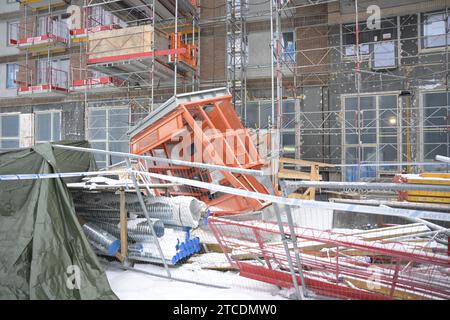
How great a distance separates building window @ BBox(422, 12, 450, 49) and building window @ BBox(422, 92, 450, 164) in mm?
1833

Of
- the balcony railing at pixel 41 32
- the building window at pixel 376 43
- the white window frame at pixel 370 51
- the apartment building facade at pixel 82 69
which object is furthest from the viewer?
the balcony railing at pixel 41 32

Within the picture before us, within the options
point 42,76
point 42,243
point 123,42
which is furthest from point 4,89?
point 42,243

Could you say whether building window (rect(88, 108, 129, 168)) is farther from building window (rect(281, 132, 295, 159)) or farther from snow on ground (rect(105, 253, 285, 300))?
snow on ground (rect(105, 253, 285, 300))

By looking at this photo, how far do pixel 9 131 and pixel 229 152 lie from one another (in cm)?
1666

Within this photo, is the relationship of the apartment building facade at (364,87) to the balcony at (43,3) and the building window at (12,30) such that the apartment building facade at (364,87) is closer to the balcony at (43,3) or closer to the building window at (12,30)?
the balcony at (43,3)

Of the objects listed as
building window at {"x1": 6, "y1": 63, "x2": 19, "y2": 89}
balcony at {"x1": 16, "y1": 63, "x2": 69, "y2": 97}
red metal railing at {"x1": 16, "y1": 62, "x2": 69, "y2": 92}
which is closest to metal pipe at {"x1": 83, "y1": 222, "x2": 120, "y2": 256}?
balcony at {"x1": 16, "y1": 63, "x2": 69, "y2": 97}

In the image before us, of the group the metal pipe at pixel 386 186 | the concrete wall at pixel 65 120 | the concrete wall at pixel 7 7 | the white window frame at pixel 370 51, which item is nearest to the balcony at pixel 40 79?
the concrete wall at pixel 65 120

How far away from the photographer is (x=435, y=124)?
1198 cm

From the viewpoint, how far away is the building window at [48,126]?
59.3ft

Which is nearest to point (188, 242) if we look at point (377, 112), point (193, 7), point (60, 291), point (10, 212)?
point (60, 291)

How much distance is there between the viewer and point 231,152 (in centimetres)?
834

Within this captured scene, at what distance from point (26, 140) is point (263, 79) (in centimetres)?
1334

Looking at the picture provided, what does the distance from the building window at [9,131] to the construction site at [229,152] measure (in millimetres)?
82
